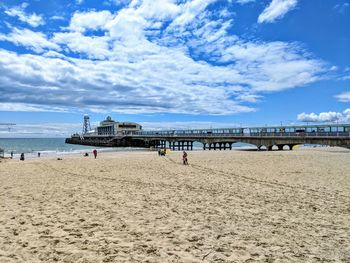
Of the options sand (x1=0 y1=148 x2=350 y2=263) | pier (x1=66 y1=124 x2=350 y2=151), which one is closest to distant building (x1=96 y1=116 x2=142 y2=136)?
pier (x1=66 y1=124 x2=350 y2=151)

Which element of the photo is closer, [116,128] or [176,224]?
[176,224]

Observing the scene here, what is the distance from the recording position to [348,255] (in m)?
4.95

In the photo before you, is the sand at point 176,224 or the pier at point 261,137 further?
the pier at point 261,137

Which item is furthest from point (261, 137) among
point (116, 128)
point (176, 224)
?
point (116, 128)

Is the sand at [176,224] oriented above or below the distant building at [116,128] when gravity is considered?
below

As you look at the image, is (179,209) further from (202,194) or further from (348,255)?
(348,255)

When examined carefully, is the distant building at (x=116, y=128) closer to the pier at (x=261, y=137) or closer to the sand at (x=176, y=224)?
the pier at (x=261, y=137)

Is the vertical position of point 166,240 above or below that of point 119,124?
below

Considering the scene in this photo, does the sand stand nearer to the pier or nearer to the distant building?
the pier

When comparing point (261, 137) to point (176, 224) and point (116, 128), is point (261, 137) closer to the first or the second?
point (176, 224)

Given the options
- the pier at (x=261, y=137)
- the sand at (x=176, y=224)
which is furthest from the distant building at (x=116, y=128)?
the sand at (x=176, y=224)

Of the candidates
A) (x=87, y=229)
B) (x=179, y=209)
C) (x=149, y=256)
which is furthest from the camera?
(x=179, y=209)

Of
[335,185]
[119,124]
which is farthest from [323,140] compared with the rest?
[119,124]

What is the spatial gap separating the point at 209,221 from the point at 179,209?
133cm
